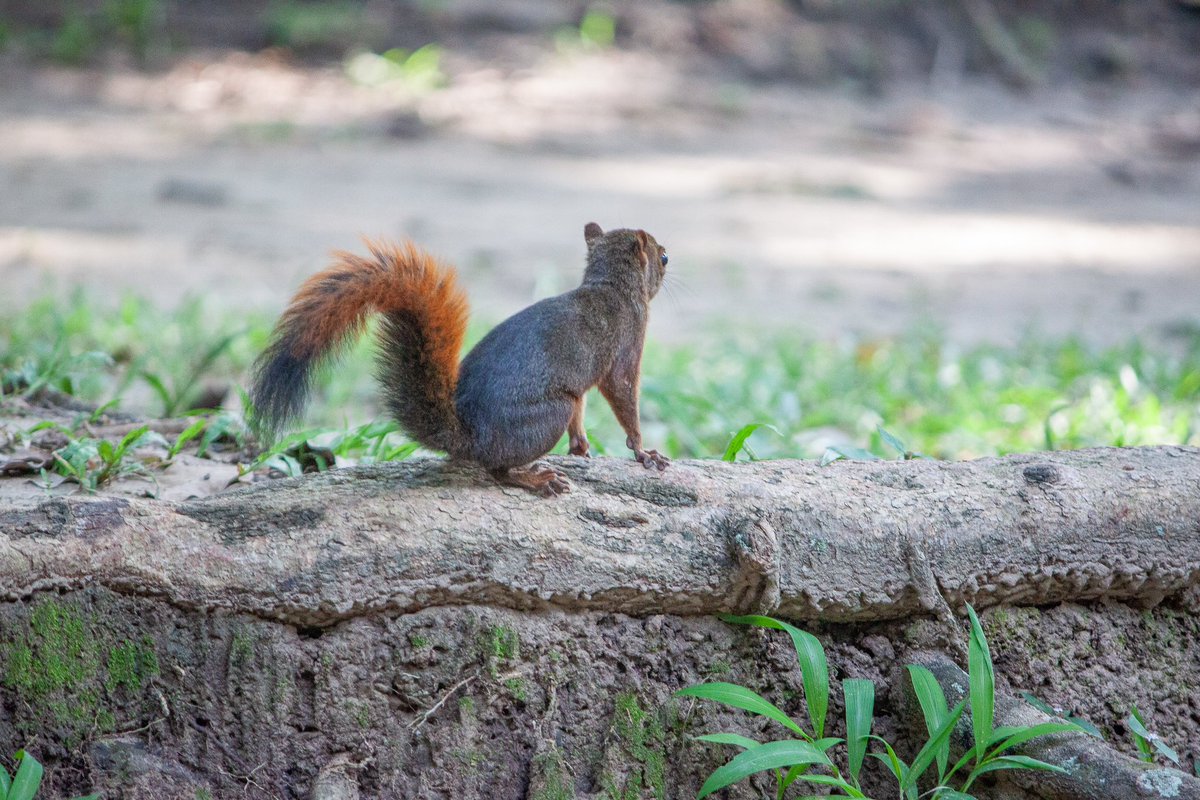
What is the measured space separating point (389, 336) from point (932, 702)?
1.20m

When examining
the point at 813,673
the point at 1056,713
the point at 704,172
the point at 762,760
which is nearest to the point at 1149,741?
the point at 1056,713

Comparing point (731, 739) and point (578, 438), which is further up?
point (578, 438)

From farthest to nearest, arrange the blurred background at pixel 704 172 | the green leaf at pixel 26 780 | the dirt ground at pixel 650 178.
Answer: the dirt ground at pixel 650 178 → the blurred background at pixel 704 172 → the green leaf at pixel 26 780

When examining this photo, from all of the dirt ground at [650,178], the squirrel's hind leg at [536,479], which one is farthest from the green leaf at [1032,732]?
the dirt ground at [650,178]

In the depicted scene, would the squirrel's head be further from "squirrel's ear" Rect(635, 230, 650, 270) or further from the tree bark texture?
the tree bark texture

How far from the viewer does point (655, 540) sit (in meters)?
2.18

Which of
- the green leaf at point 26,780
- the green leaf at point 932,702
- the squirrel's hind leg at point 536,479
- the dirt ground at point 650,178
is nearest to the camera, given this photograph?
the green leaf at point 26,780

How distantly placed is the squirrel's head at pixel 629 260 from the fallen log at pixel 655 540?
57 cm

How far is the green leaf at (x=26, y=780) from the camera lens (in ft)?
6.13

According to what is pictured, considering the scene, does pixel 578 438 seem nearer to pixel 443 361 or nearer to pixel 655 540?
pixel 443 361

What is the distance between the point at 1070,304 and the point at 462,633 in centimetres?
576

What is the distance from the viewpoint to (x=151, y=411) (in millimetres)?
3850

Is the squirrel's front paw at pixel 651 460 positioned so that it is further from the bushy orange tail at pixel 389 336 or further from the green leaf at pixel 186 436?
the green leaf at pixel 186 436

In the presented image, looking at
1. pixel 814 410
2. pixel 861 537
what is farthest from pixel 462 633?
pixel 814 410
